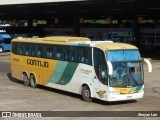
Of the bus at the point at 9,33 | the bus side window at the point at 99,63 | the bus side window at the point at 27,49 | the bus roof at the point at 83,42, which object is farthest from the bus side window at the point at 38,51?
the bus at the point at 9,33

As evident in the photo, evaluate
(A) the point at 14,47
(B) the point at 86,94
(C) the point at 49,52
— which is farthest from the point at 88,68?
(A) the point at 14,47

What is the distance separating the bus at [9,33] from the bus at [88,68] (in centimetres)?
2766

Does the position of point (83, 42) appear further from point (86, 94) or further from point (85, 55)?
point (86, 94)

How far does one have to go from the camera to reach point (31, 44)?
23.0 m

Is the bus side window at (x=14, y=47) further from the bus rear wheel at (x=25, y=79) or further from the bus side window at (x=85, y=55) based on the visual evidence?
the bus side window at (x=85, y=55)

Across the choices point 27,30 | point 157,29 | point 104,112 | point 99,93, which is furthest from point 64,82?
point 27,30

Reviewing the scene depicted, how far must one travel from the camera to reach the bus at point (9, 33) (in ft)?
164

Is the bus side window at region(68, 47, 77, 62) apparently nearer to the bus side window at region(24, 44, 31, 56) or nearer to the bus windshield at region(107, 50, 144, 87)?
the bus windshield at region(107, 50, 144, 87)

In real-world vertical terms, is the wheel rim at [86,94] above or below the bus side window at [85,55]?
below

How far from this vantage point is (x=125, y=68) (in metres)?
17.0

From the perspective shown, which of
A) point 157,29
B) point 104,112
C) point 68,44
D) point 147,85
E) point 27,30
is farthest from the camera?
point 27,30

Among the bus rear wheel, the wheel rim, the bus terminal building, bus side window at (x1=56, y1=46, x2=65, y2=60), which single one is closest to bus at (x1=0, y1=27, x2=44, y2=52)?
the bus terminal building

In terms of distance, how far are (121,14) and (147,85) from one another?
89.5ft

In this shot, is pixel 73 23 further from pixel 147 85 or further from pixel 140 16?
pixel 147 85
